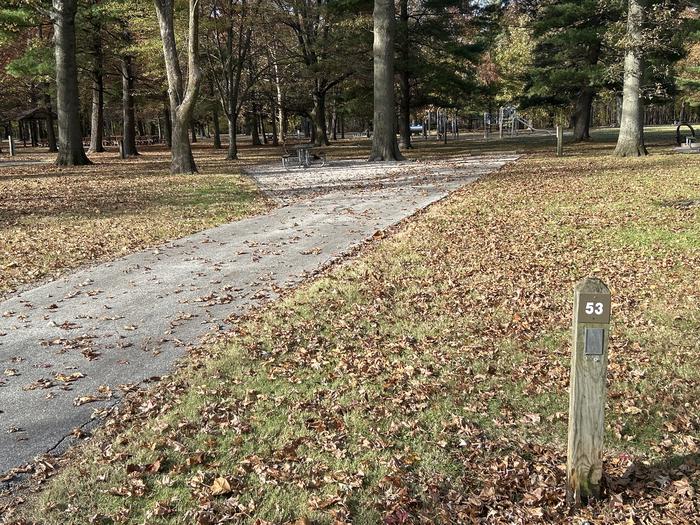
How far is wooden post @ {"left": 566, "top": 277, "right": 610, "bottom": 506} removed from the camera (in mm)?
2873

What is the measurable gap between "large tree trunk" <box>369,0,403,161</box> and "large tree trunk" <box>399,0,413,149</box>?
7.20 meters

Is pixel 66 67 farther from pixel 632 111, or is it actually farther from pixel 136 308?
pixel 632 111

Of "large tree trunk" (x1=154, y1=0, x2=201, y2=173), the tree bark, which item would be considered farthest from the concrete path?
the tree bark

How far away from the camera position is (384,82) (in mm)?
22875

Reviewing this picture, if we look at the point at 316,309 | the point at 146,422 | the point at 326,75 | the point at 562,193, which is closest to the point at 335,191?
the point at 562,193

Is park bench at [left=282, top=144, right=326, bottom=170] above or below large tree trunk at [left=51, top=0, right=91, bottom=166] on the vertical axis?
A: below

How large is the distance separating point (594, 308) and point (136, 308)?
16.1 ft

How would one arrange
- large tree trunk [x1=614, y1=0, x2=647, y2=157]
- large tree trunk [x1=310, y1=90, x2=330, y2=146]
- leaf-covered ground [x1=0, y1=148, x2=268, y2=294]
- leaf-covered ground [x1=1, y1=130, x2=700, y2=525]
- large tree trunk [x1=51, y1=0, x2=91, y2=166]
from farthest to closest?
large tree trunk [x1=310, y1=90, x2=330, y2=146] → large tree trunk [x1=51, y1=0, x2=91, y2=166] → large tree trunk [x1=614, y1=0, x2=647, y2=157] → leaf-covered ground [x1=0, y1=148, x2=268, y2=294] → leaf-covered ground [x1=1, y1=130, x2=700, y2=525]

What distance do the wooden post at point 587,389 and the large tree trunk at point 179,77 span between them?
17.7 meters

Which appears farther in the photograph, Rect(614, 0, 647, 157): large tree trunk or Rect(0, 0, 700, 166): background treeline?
Rect(0, 0, 700, 166): background treeline

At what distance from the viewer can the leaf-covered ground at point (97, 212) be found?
347 inches

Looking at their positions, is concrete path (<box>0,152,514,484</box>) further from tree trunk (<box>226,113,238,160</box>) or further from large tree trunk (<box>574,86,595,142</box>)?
large tree trunk (<box>574,86,595,142</box>)

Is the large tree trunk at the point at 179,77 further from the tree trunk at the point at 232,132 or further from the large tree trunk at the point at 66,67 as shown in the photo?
the tree trunk at the point at 232,132

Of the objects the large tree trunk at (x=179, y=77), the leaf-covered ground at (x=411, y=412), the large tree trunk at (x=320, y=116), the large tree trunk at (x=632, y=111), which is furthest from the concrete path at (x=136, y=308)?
the large tree trunk at (x=320, y=116)
